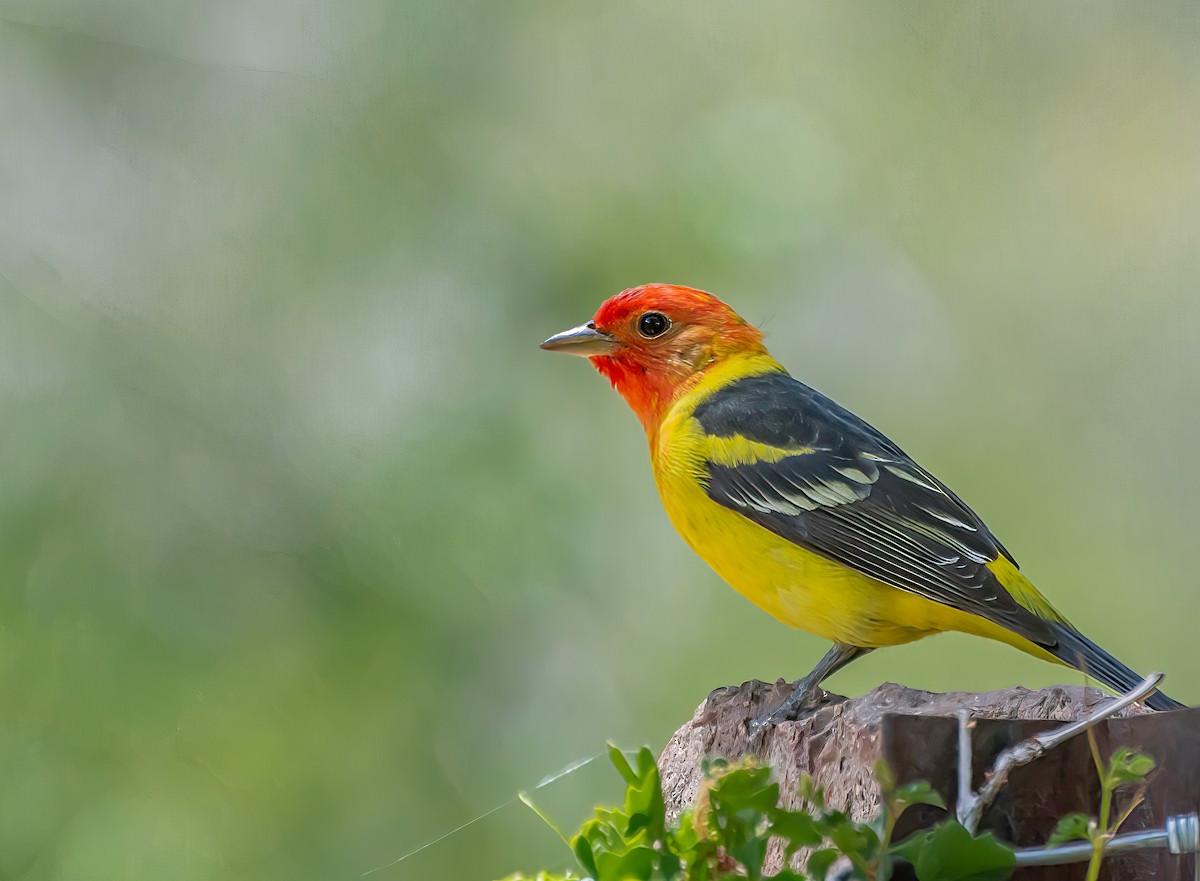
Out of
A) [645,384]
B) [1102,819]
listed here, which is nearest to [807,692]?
[645,384]

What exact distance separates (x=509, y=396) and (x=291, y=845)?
1.83 meters

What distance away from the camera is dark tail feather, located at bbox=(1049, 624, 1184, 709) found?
2086 mm

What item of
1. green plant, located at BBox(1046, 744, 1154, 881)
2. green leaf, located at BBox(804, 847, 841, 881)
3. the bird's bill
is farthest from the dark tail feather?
the bird's bill

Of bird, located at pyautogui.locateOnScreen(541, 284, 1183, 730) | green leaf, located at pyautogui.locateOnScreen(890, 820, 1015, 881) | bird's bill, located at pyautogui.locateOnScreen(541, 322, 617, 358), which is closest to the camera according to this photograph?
green leaf, located at pyautogui.locateOnScreen(890, 820, 1015, 881)

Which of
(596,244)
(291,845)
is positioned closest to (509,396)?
(596,244)

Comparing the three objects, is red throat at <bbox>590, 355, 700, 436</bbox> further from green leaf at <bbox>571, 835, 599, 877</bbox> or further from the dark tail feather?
green leaf at <bbox>571, 835, 599, 877</bbox>

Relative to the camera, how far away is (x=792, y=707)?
2.27m

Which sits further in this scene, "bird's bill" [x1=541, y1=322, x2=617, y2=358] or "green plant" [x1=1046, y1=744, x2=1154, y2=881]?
"bird's bill" [x1=541, y1=322, x2=617, y2=358]

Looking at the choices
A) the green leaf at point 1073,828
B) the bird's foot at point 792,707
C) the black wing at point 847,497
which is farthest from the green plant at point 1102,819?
the black wing at point 847,497

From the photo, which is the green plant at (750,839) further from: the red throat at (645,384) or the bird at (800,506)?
the red throat at (645,384)

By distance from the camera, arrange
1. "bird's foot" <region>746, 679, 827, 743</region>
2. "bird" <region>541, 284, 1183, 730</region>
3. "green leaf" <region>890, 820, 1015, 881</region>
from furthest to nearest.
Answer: "bird" <region>541, 284, 1183, 730</region> < "bird's foot" <region>746, 679, 827, 743</region> < "green leaf" <region>890, 820, 1015, 881</region>

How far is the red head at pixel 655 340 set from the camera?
3055mm

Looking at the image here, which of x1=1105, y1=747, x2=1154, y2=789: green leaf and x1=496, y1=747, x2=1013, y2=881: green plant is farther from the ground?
x1=496, y1=747, x2=1013, y2=881: green plant

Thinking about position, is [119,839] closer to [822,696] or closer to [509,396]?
[509,396]
